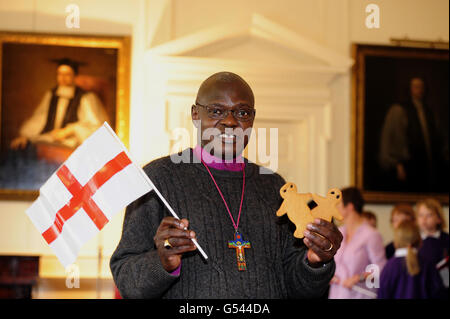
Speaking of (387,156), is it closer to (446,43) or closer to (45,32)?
(446,43)

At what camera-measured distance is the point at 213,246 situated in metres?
2.48

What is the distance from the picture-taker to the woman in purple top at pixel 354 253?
19.5ft

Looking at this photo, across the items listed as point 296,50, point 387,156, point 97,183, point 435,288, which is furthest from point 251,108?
point 387,156

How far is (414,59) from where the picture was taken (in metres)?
8.41

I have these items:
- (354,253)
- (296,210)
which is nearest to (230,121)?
(296,210)

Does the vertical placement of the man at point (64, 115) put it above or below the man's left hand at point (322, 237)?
above

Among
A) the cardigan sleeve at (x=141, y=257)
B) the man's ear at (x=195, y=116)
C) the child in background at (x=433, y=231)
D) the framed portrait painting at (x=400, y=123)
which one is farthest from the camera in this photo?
the framed portrait painting at (x=400, y=123)

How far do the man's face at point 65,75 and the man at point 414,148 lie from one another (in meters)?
3.89

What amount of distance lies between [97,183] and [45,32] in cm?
556

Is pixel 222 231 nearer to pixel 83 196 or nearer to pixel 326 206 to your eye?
pixel 326 206

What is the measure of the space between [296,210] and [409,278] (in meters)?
3.46

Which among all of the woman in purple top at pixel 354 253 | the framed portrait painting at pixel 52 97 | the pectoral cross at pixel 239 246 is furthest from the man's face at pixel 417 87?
the pectoral cross at pixel 239 246

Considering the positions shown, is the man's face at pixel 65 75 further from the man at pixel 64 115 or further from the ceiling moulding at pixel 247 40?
the ceiling moulding at pixel 247 40

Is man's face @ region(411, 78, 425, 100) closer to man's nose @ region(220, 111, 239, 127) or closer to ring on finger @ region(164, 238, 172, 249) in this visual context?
man's nose @ region(220, 111, 239, 127)
